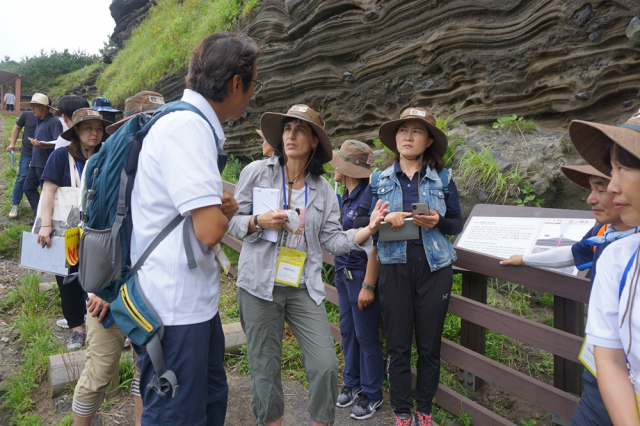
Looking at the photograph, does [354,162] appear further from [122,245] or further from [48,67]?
[48,67]

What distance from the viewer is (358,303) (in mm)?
3369

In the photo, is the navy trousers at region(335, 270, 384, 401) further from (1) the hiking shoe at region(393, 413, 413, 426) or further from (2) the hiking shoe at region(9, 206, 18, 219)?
(2) the hiking shoe at region(9, 206, 18, 219)

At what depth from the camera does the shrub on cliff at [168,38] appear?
12953 millimetres

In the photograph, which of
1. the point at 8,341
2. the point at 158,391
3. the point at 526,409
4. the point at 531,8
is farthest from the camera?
the point at 531,8

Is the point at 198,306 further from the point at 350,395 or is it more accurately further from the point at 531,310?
the point at 531,310

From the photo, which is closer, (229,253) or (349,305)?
A: (349,305)

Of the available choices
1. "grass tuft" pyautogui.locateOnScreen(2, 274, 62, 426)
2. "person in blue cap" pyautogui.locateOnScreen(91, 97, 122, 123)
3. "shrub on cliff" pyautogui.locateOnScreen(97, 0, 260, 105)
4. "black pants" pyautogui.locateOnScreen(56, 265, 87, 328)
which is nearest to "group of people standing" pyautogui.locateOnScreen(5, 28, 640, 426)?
"person in blue cap" pyautogui.locateOnScreen(91, 97, 122, 123)

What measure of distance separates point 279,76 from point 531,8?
572 centimetres

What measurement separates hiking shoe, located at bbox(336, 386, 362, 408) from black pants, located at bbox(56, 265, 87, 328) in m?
2.41

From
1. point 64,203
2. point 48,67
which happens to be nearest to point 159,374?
point 64,203

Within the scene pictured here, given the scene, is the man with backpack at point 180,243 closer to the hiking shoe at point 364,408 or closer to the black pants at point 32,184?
the hiking shoe at point 364,408

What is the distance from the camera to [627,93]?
5230 mm

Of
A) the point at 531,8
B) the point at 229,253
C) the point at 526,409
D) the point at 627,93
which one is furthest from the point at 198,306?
the point at 531,8

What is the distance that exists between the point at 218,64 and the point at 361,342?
2.36 m
